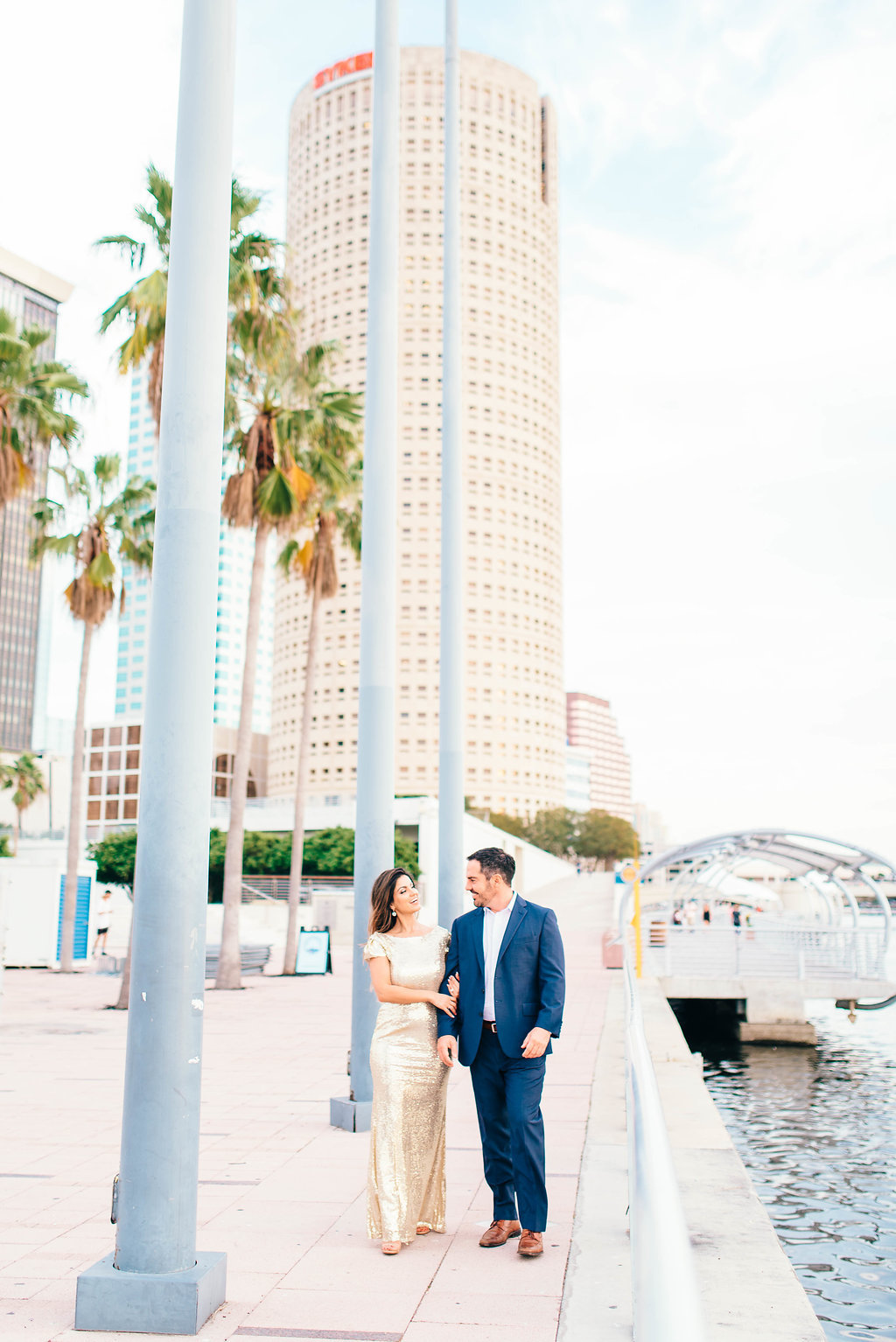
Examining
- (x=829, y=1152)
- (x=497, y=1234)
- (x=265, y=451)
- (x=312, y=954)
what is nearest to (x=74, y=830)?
(x=312, y=954)

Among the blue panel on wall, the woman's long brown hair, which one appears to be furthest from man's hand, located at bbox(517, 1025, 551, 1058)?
the blue panel on wall

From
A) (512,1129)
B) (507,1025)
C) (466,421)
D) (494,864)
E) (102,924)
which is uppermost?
(466,421)

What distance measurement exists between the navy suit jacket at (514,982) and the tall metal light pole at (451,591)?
6.11 metres

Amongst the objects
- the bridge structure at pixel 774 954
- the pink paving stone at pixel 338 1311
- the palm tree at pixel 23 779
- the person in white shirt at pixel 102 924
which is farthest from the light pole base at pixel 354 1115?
the palm tree at pixel 23 779

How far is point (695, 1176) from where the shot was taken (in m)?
6.92

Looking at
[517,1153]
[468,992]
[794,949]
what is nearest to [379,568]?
[468,992]

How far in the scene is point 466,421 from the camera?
115 metres

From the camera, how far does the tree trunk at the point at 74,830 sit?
1009 inches

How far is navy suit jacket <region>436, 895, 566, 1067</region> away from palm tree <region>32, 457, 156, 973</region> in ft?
65.9

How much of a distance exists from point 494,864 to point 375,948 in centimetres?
72

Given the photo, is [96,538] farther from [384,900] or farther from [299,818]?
[384,900]

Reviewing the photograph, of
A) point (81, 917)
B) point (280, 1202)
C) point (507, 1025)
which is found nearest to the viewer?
point (507, 1025)

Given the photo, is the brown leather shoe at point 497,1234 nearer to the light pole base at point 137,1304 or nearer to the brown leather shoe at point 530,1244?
the brown leather shoe at point 530,1244

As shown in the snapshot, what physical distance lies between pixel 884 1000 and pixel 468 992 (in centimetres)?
2161
